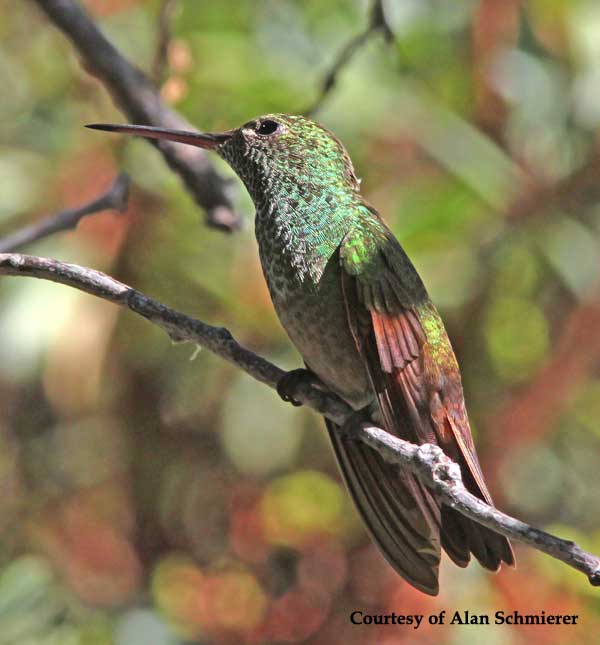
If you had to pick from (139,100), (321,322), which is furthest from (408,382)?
(139,100)

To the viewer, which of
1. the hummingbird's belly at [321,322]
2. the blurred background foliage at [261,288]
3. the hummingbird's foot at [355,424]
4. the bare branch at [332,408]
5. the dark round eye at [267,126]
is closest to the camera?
the bare branch at [332,408]

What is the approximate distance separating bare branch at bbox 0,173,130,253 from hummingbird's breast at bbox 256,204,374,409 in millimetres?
520

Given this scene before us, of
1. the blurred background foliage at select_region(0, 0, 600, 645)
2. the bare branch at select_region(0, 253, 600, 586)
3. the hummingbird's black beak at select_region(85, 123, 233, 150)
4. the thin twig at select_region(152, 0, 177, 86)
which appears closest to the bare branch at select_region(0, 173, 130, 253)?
the hummingbird's black beak at select_region(85, 123, 233, 150)

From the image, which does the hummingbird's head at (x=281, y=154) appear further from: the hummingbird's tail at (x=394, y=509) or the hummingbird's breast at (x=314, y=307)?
the hummingbird's tail at (x=394, y=509)

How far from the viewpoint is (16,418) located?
16.0 ft

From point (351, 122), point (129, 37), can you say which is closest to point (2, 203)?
point (129, 37)

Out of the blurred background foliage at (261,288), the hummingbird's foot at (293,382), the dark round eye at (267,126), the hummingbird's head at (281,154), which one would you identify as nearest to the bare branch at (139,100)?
the hummingbird's head at (281,154)

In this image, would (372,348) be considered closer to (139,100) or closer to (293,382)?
(293,382)

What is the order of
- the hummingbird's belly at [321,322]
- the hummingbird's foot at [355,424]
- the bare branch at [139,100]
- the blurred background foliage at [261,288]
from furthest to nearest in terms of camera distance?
the blurred background foliage at [261,288] < the bare branch at [139,100] < the hummingbird's belly at [321,322] < the hummingbird's foot at [355,424]

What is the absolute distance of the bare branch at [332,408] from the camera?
2133 millimetres

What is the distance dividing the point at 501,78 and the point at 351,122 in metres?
0.78

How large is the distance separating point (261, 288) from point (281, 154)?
943 mm

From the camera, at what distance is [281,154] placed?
3.43 metres

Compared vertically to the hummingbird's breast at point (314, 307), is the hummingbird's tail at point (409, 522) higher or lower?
lower
